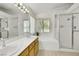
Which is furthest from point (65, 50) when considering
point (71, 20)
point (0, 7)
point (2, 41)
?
point (0, 7)

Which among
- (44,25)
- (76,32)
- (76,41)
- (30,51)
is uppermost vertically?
(44,25)

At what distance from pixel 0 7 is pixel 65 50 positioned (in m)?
1.71

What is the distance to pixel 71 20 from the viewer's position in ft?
7.40

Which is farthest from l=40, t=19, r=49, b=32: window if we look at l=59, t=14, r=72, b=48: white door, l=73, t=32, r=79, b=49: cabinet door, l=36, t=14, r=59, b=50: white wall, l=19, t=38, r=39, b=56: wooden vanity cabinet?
l=73, t=32, r=79, b=49: cabinet door

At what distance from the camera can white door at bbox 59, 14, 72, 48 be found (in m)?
2.25

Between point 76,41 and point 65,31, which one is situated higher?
point 65,31

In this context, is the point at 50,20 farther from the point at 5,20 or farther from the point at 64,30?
the point at 5,20

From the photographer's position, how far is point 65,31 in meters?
2.44

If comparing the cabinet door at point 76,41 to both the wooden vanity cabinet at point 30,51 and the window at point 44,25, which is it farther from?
the wooden vanity cabinet at point 30,51

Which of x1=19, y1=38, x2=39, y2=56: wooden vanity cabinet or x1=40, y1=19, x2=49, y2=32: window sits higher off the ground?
x1=40, y1=19, x2=49, y2=32: window

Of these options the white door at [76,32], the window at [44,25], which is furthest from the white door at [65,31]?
the window at [44,25]

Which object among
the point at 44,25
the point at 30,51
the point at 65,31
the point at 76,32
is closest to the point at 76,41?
the point at 76,32

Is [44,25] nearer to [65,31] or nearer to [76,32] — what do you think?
[65,31]

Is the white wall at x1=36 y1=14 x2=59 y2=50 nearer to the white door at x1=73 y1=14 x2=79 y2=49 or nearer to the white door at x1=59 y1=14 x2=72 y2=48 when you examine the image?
the white door at x1=59 y1=14 x2=72 y2=48
